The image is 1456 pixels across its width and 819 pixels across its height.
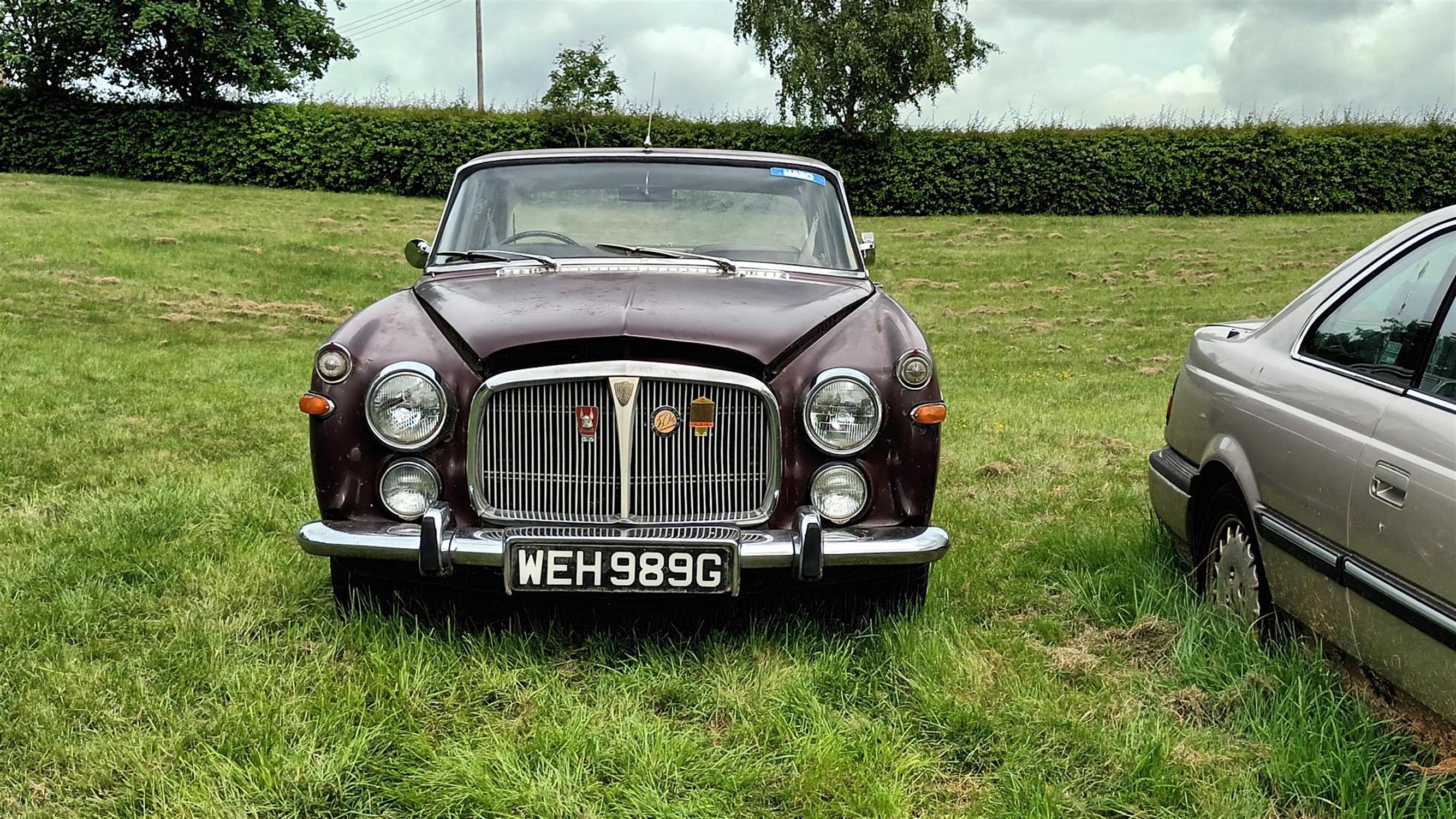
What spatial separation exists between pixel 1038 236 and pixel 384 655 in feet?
64.6

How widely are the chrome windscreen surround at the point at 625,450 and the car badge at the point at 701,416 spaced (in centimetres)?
2

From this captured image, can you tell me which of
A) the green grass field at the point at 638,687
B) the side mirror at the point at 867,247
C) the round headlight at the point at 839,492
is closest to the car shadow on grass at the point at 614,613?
the green grass field at the point at 638,687

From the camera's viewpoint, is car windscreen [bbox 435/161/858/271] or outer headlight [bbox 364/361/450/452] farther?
car windscreen [bbox 435/161/858/271]

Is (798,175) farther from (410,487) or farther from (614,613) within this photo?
(410,487)

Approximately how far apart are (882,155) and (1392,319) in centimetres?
2281

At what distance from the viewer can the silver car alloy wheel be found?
11.7 feet

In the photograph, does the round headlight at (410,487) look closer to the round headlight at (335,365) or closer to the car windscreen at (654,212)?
the round headlight at (335,365)

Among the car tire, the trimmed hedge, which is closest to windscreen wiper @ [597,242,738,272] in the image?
the car tire

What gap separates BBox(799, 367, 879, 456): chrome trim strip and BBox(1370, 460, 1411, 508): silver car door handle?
1.27 m

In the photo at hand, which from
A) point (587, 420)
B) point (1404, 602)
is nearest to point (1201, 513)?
point (1404, 602)

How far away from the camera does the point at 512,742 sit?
294 centimetres

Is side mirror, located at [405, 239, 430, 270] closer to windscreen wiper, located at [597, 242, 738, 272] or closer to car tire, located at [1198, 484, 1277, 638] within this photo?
windscreen wiper, located at [597, 242, 738, 272]

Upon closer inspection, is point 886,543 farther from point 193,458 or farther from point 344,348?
point 193,458

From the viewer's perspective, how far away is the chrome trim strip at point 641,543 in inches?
125
